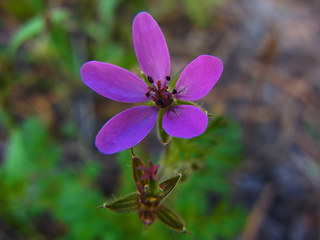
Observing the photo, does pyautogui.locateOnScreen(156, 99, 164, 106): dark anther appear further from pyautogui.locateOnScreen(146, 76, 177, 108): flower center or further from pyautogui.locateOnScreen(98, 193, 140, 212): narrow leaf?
pyautogui.locateOnScreen(98, 193, 140, 212): narrow leaf

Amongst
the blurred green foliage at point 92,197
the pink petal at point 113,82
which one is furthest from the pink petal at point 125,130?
the blurred green foliage at point 92,197

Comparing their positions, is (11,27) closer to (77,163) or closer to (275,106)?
(77,163)

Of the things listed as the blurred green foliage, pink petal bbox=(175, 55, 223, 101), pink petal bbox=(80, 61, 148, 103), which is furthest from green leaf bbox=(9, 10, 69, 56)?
pink petal bbox=(175, 55, 223, 101)

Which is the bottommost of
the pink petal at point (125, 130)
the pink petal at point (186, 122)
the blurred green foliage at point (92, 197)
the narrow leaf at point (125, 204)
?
the blurred green foliage at point (92, 197)

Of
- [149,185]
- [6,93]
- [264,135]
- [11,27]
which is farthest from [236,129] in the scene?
[11,27]

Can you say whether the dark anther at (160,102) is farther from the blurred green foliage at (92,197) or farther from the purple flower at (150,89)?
the blurred green foliage at (92,197)
